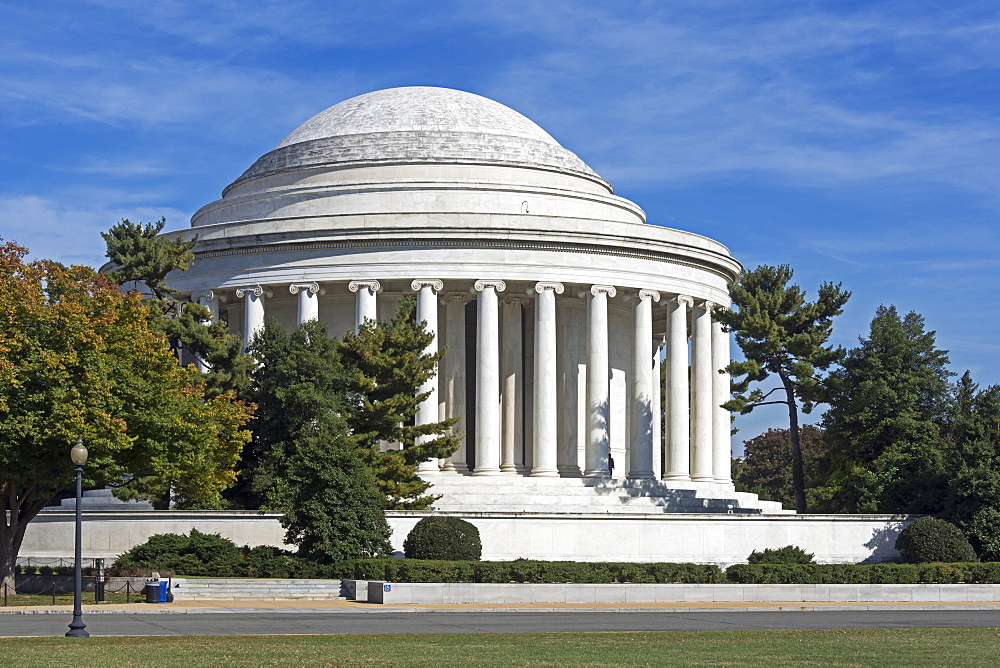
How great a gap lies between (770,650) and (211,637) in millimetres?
13569

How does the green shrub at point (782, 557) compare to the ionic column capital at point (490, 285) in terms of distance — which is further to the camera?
the ionic column capital at point (490, 285)

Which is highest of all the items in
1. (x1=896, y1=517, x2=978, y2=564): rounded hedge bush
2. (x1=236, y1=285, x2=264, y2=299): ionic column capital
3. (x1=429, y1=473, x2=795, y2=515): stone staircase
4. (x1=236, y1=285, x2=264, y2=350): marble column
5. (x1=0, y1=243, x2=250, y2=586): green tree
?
(x1=236, y1=285, x2=264, y2=299): ionic column capital

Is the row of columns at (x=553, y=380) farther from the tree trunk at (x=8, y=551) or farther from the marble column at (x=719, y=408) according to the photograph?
the tree trunk at (x=8, y=551)

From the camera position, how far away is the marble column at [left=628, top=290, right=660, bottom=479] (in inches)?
3073

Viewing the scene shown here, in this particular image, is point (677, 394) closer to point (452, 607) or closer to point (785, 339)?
point (785, 339)

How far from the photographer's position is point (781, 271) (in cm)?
7738

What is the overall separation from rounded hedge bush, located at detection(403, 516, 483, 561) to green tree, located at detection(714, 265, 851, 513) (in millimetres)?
21732

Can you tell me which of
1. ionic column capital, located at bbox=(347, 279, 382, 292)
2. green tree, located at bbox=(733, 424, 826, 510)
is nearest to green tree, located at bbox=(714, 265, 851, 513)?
ionic column capital, located at bbox=(347, 279, 382, 292)

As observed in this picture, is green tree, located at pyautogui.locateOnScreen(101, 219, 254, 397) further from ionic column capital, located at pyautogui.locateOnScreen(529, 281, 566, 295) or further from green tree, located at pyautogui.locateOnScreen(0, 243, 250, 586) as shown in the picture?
ionic column capital, located at pyautogui.locateOnScreen(529, 281, 566, 295)

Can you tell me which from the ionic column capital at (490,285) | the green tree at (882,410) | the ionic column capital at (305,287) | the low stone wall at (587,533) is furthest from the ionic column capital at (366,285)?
the green tree at (882,410)

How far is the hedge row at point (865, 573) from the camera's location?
5566 centimetres

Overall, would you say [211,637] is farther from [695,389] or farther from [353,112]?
[353,112]

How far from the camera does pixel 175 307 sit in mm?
80438

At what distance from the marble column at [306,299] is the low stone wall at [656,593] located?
2833 cm
